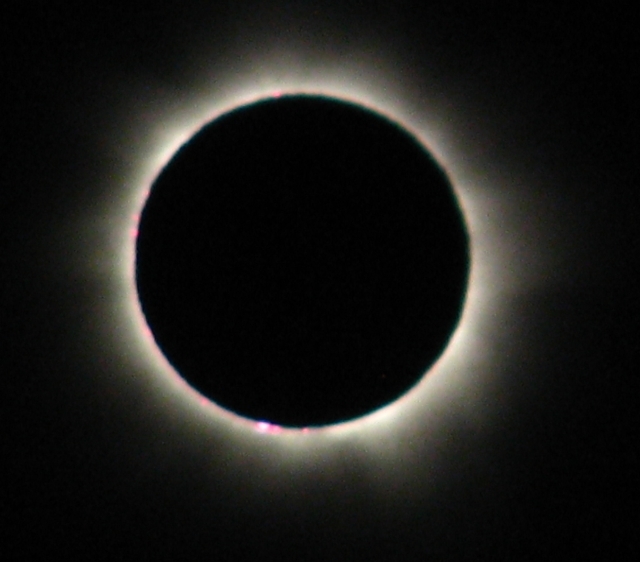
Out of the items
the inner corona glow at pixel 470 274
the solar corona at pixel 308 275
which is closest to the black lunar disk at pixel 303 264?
the solar corona at pixel 308 275

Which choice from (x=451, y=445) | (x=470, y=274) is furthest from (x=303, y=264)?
(x=451, y=445)

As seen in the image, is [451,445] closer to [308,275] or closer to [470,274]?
[470,274]

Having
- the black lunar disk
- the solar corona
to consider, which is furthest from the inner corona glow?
the black lunar disk

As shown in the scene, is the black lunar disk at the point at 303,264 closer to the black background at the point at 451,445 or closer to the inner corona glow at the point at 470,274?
the inner corona glow at the point at 470,274

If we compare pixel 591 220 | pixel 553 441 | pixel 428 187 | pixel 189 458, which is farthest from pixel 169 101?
pixel 553 441

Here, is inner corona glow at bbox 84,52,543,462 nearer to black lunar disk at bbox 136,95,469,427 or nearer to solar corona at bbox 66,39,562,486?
solar corona at bbox 66,39,562,486

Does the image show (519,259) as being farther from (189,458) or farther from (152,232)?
(189,458)
